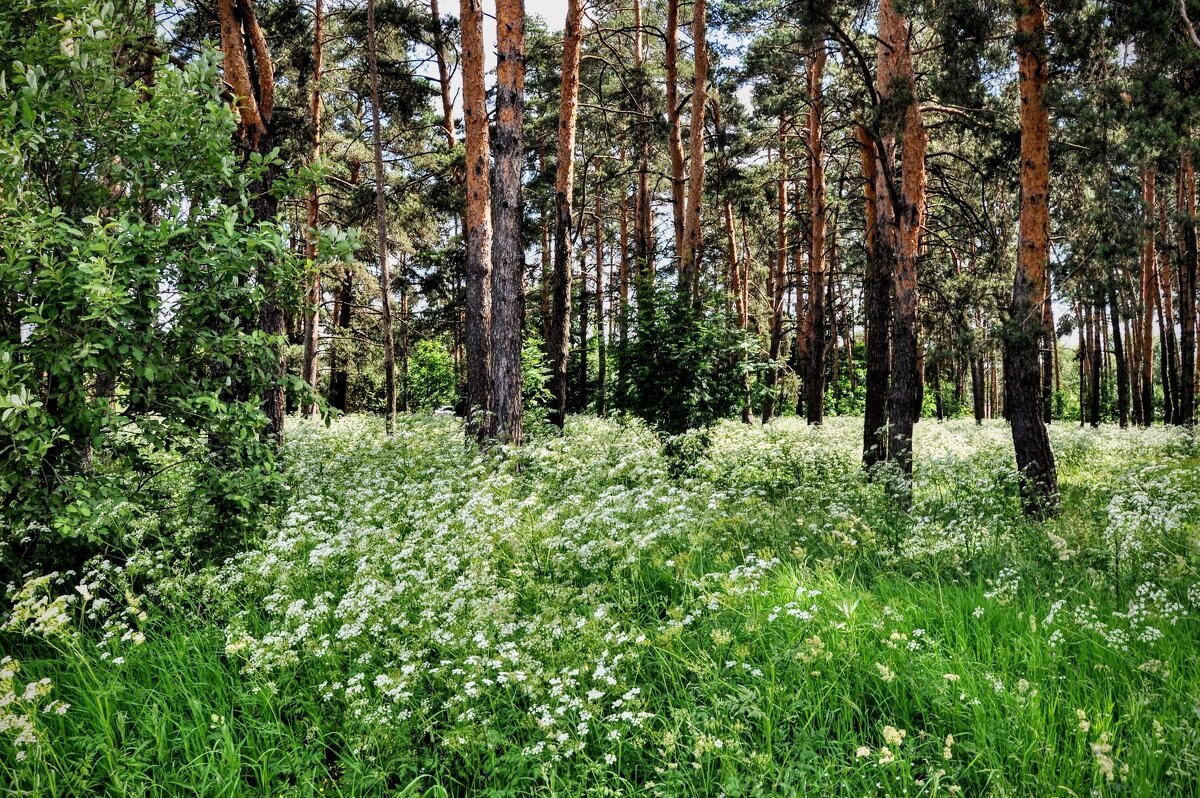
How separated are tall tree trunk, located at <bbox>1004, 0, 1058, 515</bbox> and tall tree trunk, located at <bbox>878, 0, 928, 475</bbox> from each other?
119 centimetres

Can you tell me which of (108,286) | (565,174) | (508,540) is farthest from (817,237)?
(108,286)

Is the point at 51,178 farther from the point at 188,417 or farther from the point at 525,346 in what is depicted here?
the point at 525,346

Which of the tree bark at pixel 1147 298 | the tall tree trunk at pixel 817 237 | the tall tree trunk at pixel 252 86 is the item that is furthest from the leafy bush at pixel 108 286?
the tree bark at pixel 1147 298

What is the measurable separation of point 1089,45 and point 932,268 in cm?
1110

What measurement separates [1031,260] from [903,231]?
1.59 metres

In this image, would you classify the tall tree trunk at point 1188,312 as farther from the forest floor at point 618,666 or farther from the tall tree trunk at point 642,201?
the forest floor at point 618,666

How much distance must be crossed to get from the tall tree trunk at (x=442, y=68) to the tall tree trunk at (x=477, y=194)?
511 centimetres

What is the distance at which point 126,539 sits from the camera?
175 inches

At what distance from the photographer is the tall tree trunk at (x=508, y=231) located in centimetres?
788

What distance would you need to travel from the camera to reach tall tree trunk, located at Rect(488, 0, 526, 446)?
25.8 feet

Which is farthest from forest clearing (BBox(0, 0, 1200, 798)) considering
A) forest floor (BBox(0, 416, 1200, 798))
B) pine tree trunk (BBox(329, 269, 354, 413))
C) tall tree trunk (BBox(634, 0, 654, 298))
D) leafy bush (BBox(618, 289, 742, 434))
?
pine tree trunk (BBox(329, 269, 354, 413))

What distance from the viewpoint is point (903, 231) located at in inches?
334

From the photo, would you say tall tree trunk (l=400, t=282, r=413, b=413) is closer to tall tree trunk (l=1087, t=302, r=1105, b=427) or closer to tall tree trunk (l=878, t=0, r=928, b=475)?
tall tree trunk (l=878, t=0, r=928, b=475)

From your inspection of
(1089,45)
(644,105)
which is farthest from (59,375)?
(644,105)
